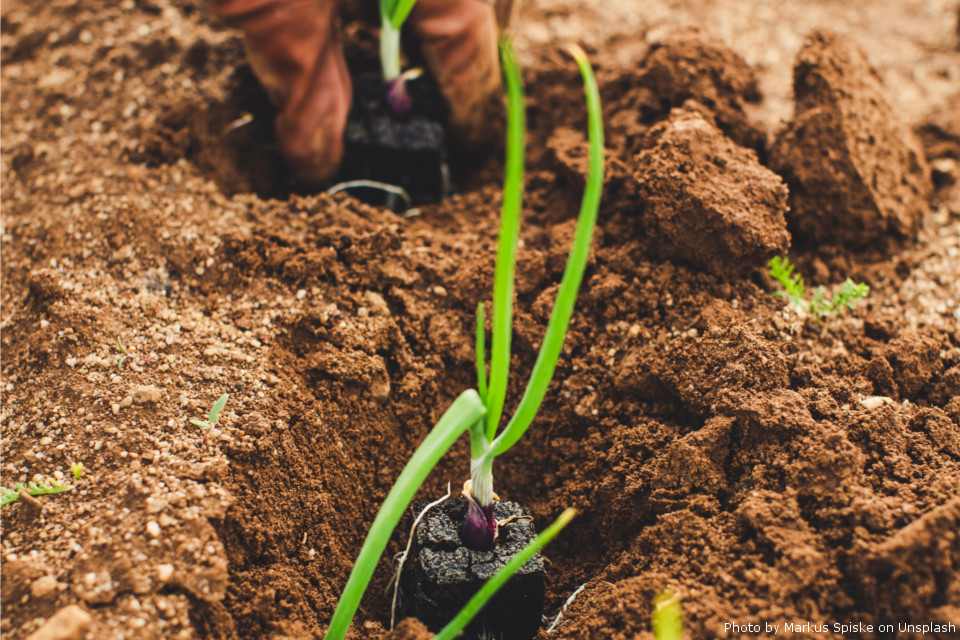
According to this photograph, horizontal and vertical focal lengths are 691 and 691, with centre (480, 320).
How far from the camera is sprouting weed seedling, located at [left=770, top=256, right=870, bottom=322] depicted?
1.31 m

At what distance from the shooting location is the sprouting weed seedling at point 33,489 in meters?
1.04

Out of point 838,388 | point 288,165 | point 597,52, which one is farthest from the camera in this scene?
point 597,52

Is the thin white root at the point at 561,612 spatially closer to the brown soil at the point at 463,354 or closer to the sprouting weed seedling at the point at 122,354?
the brown soil at the point at 463,354

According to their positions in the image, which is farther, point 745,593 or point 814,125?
point 814,125

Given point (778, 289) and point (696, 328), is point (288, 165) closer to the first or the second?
point (696, 328)

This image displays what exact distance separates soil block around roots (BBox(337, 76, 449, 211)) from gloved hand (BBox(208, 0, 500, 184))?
3 cm

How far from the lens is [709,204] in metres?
1.30

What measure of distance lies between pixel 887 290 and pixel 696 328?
50 cm

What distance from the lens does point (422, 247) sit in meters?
1.46

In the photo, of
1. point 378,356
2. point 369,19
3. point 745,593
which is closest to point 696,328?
point 745,593

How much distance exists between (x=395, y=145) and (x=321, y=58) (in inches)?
9.9

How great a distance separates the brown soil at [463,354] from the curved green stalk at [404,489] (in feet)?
0.49

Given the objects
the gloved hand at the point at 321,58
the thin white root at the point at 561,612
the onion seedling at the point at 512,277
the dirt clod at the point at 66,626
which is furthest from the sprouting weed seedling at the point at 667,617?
the gloved hand at the point at 321,58

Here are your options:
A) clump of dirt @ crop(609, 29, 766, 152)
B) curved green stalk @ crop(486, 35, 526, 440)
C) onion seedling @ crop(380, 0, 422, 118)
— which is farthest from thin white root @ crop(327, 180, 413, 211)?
curved green stalk @ crop(486, 35, 526, 440)
